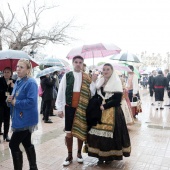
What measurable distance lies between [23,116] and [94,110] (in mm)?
1190

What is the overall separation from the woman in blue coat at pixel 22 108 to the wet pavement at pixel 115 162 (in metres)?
0.86

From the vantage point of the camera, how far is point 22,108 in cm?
312

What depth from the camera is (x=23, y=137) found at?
3.23 metres

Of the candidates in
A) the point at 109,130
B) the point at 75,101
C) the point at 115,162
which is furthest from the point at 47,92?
the point at 109,130

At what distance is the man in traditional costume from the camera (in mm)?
3959

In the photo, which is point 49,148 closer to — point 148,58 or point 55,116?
point 55,116

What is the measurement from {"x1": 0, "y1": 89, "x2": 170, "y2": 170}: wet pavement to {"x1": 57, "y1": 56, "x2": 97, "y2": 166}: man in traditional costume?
0.40 m

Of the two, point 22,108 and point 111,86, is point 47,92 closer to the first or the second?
point 111,86

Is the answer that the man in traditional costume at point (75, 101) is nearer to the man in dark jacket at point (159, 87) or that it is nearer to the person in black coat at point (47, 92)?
the person in black coat at point (47, 92)

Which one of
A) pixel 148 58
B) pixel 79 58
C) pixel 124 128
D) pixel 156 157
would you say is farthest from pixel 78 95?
pixel 148 58

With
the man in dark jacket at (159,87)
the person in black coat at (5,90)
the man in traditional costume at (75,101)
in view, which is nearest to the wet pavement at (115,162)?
the man in traditional costume at (75,101)

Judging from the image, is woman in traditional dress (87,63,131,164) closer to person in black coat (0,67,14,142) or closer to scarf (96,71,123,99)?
scarf (96,71,123,99)

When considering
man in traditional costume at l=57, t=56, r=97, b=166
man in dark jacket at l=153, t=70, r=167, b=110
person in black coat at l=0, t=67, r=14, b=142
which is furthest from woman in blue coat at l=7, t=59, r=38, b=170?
man in dark jacket at l=153, t=70, r=167, b=110

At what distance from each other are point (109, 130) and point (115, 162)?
0.70 metres
